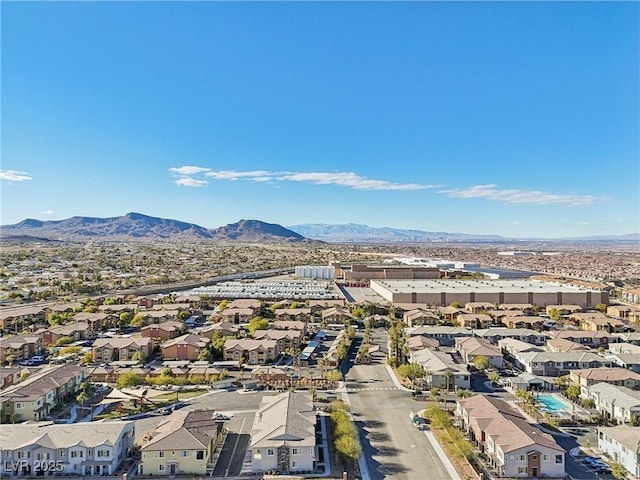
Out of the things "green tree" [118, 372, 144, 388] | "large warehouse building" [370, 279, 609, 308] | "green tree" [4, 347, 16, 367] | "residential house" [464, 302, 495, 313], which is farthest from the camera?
"large warehouse building" [370, 279, 609, 308]

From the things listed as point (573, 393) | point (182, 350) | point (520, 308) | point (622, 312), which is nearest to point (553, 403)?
point (573, 393)

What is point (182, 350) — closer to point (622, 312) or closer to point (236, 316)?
point (236, 316)

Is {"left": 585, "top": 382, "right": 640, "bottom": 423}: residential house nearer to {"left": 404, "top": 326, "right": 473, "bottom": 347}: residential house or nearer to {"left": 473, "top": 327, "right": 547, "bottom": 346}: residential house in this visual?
→ {"left": 473, "top": 327, "right": 547, "bottom": 346}: residential house

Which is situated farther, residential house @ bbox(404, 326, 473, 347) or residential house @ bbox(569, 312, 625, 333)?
residential house @ bbox(569, 312, 625, 333)

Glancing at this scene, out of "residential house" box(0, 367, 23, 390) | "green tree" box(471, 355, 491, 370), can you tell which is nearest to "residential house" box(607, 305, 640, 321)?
"green tree" box(471, 355, 491, 370)

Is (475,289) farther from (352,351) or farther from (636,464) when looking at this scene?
(636,464)

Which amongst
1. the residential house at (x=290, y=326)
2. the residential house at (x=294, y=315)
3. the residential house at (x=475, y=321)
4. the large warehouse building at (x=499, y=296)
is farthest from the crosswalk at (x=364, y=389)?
the large warehouse building at (x=499, y=296)

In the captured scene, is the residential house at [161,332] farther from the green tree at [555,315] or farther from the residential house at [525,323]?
the green tree at [555,315]
